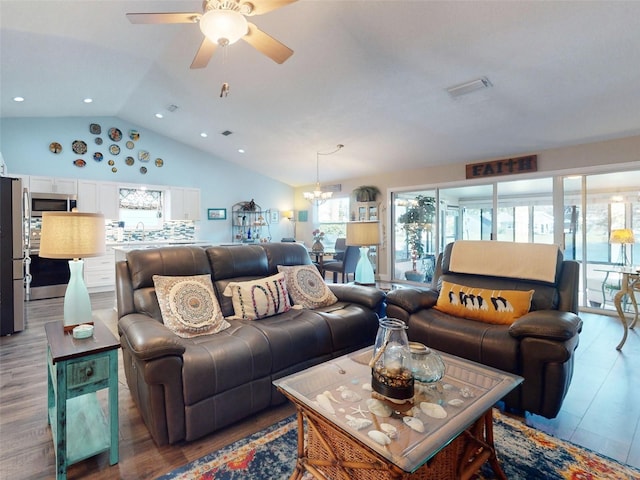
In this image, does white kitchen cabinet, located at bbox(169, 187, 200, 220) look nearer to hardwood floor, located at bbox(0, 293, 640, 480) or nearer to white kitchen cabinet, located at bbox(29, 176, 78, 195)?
white kitchen cabinet, located at bbox(29, 176, 78, 195)

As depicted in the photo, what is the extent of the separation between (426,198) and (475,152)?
145cm

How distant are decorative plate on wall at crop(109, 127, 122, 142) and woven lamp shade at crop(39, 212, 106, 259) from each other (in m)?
5.89

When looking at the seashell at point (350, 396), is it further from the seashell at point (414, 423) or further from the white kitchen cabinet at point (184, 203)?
the white kitchen cabinet at point (184, 203)

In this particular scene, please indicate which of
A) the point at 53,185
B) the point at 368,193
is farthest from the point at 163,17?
the point at 368,193

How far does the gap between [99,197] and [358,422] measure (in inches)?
271

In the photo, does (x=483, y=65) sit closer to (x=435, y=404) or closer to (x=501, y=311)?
(x=501, y=311)

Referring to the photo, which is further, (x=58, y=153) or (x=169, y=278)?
(x=58, y=153)

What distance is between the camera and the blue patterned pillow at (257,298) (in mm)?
2504

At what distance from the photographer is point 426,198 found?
666cm

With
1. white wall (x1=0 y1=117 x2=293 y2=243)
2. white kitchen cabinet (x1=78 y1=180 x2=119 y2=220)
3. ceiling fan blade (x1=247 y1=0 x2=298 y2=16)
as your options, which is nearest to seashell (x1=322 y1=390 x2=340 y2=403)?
ceiling fan blade (x1=247 y1=0 x2=298 y2=16)

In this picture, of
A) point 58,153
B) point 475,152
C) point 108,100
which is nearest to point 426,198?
point 475,152

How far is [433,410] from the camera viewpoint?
1.31 m

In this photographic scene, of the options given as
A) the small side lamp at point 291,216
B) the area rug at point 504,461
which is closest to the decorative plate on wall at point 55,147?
the small side lamp at point 291,216

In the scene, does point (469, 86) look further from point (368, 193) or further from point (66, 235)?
point (66, 235)
